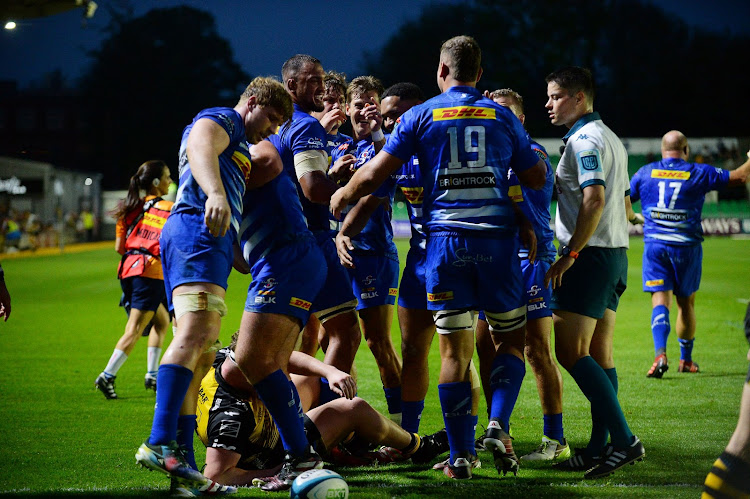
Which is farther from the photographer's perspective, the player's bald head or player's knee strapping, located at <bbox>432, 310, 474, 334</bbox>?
the player's bald head

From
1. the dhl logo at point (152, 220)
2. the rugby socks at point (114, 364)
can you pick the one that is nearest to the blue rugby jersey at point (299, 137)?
A: the dhl logo at point (152, 220)

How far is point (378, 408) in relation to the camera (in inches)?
272

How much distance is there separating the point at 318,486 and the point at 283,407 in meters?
0.51

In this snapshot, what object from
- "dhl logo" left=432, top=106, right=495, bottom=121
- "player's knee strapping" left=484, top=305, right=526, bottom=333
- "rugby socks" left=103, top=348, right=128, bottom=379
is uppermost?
"dhl logo" left=432, top=106, right=495, bottom=121

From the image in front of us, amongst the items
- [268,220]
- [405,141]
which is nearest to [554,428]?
[405,141]

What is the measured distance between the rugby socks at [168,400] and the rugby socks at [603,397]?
223 centimetres

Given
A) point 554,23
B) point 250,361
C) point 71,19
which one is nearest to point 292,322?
point 250,361

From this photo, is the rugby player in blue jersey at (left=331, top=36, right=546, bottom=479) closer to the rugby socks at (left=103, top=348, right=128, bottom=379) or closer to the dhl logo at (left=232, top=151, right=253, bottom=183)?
the dhl logo at (left=232, top=151, right=253, bottom=183)

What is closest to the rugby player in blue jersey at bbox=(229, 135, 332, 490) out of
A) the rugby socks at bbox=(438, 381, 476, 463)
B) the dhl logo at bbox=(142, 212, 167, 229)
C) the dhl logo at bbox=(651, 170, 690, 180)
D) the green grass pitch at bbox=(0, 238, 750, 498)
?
the green grass pitch at bbox=(0, 238, 750, 498)

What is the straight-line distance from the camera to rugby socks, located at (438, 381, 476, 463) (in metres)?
4.39

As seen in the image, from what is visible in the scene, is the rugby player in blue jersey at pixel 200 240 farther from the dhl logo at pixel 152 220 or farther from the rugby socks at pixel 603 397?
the dhl logo at pixel 152 220

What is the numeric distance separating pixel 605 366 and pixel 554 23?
56705 millimetres

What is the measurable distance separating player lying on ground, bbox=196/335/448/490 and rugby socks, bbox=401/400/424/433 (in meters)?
0.26

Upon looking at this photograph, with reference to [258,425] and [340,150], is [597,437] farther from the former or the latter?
[340,150]
